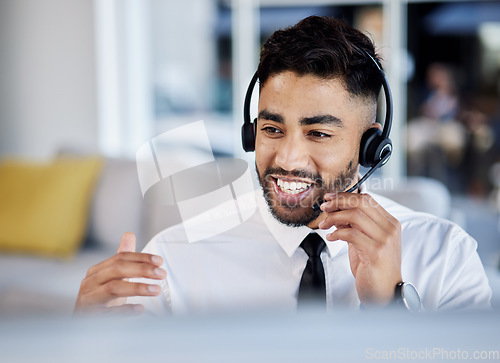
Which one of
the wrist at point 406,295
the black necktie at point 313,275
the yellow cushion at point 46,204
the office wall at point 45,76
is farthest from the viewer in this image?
the office wall at point 45,76

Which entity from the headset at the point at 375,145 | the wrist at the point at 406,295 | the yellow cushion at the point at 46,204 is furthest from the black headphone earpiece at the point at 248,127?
the yellow cushion at the point at 46,204

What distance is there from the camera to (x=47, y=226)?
1.67 m

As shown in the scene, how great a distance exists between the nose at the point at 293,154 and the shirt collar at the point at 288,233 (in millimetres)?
75

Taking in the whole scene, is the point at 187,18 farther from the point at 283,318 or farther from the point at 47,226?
the point at 283,318

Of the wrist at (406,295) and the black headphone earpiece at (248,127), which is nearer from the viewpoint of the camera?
the wrist at (406,295)

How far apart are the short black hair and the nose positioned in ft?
0.25

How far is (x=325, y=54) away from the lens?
0.59 meters

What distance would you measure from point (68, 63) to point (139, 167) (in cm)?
362

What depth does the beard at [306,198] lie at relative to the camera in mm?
591

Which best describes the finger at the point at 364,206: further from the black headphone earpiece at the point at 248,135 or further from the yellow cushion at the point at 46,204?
the yellow cushion at the point at 46,204

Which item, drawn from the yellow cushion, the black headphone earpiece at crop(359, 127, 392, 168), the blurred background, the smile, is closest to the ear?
the black headphone earpiece at crop(359, 127, 392, 168)

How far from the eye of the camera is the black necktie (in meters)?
0.58

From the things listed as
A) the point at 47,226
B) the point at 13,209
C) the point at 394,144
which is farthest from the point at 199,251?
the point at 13,209

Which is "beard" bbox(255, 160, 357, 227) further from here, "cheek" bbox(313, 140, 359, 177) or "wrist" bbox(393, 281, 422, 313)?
"wrist" bbox(393, 281, 422, 313)
